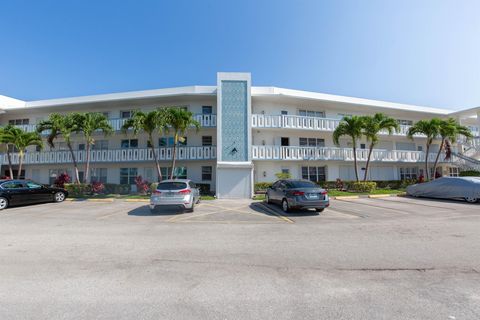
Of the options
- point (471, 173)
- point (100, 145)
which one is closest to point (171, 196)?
point (100, 145)

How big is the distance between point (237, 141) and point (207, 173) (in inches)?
193

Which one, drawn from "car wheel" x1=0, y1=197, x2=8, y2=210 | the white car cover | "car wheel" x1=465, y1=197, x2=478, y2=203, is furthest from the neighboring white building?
→ "car wheel" x1=465, y1=197, x2=478, y2=203

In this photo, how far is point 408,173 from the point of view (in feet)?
85.7

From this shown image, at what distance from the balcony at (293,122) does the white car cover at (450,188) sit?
6.63 m

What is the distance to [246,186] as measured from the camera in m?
18.2

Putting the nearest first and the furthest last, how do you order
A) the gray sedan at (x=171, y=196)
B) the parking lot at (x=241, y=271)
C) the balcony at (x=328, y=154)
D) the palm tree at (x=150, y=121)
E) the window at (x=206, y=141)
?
the parking lot at (x=241, y=271)
the gray sedan at (x=171, y=196)
the palm tree at (x=150, y=121)
the balcony at (x=328, y=154)
the window at (x=206, y=141)

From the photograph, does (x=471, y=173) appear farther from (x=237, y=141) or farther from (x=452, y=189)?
(x=237, y=141)

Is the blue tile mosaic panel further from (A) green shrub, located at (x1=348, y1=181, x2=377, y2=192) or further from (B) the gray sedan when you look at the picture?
(A) green shrub, located at (x1=348, y1=181, x2=377, y2=192)

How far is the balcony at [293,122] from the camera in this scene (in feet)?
68.0

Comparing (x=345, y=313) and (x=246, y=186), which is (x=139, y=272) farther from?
(x=246, y=186)

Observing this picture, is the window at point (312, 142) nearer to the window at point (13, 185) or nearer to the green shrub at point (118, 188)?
the green shrub at point (118, 188)

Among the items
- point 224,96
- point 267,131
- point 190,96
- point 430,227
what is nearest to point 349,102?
point 267,131

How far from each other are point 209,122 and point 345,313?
19.2 meters

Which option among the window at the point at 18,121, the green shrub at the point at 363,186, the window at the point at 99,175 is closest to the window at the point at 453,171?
the green shrub at the point at 363,186
